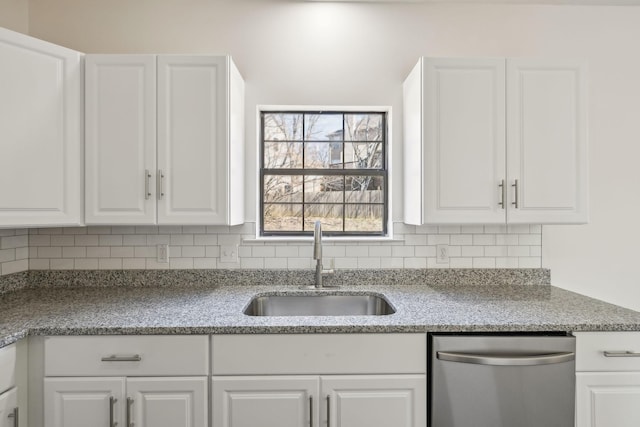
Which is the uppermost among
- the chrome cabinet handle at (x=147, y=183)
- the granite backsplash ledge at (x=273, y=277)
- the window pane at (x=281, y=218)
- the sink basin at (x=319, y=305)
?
the chrome cabinet handle at (x=147, y=183)

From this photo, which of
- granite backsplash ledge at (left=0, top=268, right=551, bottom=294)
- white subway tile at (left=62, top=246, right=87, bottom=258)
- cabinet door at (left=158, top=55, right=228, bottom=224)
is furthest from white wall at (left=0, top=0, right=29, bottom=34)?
granite backsplash ledge at (left=0, top=268, right=551, bottom=294)

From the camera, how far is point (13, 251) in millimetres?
2191

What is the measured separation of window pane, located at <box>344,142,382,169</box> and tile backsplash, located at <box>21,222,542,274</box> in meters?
0.45

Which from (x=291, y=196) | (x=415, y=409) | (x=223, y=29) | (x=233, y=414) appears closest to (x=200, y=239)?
(x=291, y=196)

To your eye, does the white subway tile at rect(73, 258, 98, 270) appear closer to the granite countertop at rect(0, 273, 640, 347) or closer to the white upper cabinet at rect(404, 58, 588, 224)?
the granite countertop at rect(0, 273, 640, 347)

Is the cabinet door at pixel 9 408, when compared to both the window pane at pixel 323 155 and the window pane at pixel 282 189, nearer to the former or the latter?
the window pane at pixel 282 189

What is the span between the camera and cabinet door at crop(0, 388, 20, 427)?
1.45 m

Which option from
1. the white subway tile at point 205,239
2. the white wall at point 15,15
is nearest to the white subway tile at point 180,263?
the white subway tile at point 205,239

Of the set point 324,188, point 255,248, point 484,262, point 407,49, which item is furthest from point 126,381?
point 407,49

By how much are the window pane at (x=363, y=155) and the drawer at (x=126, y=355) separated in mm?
1444

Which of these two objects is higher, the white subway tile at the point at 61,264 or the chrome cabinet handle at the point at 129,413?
the white subway tile at the point at 61,264

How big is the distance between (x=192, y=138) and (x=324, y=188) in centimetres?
90

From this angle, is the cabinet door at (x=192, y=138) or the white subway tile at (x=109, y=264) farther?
the white subway tile at (x=109, y=264)

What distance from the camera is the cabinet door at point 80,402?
1.55 meters
